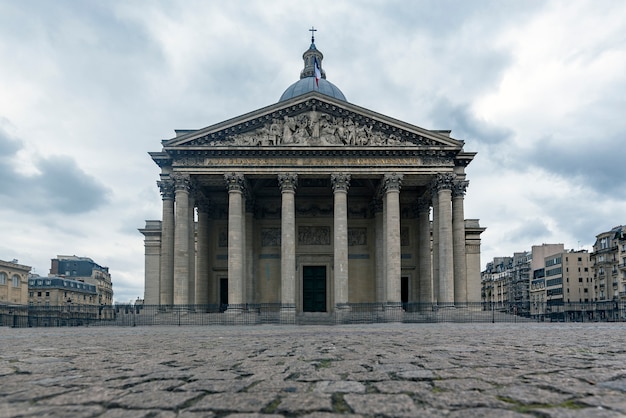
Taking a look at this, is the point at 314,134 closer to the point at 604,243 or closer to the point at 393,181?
the point at 393,181

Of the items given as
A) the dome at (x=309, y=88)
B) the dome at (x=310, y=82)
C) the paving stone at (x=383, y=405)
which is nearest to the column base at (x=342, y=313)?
the paving stone at (x=383, y=405)

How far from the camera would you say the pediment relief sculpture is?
111 ft

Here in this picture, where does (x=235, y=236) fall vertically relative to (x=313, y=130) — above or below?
below

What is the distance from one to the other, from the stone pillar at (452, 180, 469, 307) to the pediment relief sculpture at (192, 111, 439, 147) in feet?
12.7

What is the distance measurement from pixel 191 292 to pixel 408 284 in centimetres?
1653

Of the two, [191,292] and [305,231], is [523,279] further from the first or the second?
[191,292]

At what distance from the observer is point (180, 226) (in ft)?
109

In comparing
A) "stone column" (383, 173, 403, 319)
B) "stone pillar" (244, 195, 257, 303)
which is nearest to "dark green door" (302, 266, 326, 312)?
"stone pillar" (244, 195, 257, 303)

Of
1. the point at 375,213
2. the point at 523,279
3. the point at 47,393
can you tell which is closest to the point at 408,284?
the point at 375,213

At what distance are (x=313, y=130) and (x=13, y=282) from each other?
194 feet

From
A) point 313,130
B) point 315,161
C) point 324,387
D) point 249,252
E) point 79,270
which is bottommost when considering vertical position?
point 324,387

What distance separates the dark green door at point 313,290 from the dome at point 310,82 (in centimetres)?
2439

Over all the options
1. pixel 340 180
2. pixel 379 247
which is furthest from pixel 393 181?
pixel 379 247

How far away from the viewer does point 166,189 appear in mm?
34344
